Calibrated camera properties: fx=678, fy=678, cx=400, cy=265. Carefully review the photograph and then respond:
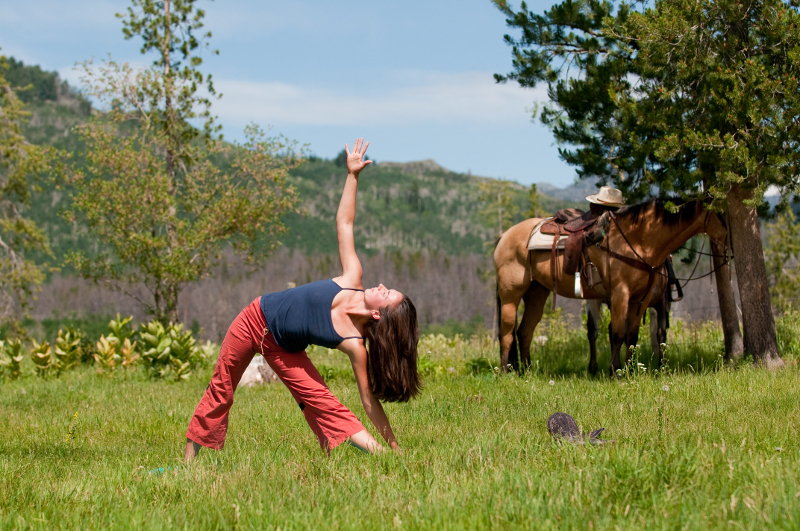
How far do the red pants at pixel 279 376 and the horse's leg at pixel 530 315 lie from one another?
5404 mm

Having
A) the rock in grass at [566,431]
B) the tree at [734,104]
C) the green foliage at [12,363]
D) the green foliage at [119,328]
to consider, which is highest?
the tree at [734,104]

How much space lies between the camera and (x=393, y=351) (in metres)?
4.32

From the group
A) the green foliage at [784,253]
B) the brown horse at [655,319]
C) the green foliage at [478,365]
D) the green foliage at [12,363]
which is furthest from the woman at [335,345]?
the green foliage at [784,253]

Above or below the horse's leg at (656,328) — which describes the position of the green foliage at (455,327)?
below

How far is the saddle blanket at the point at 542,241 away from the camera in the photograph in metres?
8.73

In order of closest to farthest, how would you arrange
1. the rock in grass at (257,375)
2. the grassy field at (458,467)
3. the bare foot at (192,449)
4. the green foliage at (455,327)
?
the grassy field at (458,467) → the bare foot at (192,449) → the rock in grass at (257,375) → the green foliage at (455,327)

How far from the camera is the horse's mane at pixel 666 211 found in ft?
26.2

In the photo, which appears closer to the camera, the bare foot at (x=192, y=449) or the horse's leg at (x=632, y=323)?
the bare foot at (x=192, y=449)

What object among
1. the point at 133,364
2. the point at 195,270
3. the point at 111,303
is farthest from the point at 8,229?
the point at 111,303

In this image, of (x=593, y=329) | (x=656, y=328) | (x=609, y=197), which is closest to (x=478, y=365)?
(x=593, y=329)

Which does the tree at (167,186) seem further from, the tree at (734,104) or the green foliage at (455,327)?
the green foliage at (455,327)

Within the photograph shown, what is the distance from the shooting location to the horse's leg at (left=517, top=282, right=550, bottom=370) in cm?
966

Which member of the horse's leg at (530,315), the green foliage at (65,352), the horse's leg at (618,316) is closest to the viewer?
the horse's leg at (618,316)

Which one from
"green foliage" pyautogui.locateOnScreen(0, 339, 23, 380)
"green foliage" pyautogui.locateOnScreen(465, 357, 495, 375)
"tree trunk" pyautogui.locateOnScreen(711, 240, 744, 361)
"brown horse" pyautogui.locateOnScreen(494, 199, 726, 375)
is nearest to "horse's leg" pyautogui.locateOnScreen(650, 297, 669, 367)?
"tree trunk" pyautogui.locateOnScreen(711, 240, 744, 361)
